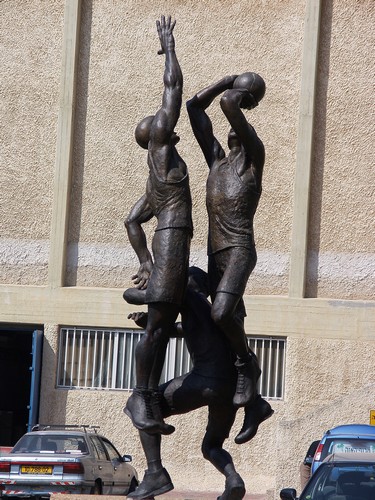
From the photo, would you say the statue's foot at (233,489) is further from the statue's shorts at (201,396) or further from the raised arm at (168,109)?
the raised arm at (168,109)

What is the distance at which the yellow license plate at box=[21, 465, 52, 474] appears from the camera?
20062 mm

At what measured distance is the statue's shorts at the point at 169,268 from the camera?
10.1 metres

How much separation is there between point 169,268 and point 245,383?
1109 millimetres

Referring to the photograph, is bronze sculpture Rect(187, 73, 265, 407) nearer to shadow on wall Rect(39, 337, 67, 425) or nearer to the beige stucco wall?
the beige stucco wall

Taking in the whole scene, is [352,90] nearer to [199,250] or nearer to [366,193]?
[366,193]

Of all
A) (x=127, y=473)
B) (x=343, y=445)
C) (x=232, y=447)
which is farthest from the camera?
(x=232, y=447)

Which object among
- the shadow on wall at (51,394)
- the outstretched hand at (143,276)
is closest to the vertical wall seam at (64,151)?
the shadow on wall at (51,394)

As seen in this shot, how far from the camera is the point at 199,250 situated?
27.2m

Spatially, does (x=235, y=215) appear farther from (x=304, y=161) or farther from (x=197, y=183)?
(x=197, y=183)

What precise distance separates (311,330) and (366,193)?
319cm

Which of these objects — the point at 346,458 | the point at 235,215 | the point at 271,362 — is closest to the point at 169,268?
the point at 235,215

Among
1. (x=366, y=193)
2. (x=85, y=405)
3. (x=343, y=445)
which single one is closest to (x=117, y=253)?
(x=85, y=405)

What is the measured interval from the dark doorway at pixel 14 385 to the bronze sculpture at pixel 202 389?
21.5 meters

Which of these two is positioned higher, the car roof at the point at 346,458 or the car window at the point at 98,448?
the car roof at the point at 346,458
